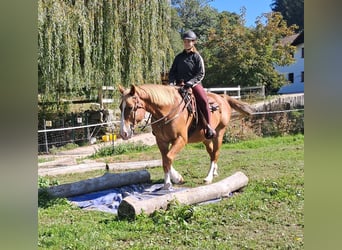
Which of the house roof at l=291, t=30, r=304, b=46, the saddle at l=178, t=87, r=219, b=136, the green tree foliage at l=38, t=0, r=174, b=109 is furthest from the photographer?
the green tree foliage at l=38, t=0, r=174, b=109

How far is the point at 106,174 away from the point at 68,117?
1.34ft

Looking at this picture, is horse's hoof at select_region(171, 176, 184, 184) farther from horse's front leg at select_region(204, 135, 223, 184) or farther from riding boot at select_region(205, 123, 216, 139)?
riding boot at select_region(205, 123, 216, 139)

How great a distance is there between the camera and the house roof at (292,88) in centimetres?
212

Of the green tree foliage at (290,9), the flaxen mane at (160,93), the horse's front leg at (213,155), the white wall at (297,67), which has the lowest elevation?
the horse's front leg at (213,155)

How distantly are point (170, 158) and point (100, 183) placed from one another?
426mm

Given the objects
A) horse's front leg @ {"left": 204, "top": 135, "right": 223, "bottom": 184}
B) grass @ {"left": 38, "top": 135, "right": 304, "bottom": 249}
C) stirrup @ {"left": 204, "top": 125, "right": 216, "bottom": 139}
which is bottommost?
grass @ {"left": 38, "top": 135, "right": 304, "bottom": 249}

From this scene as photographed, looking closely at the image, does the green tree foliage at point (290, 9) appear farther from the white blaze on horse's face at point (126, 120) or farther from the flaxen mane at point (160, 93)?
the white blaze on horse's face at point (126, 120)

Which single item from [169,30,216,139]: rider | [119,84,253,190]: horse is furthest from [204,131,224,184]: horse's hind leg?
[169,30,216,139]: rider

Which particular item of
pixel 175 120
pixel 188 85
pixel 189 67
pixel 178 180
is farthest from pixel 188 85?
pixel 178 180

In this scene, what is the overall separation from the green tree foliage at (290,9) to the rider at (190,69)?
0.48 metres

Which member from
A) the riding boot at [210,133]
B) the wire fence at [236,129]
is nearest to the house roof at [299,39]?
the wire fence at [236,129]

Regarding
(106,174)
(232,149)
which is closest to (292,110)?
(232,149)

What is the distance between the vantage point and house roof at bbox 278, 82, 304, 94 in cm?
212

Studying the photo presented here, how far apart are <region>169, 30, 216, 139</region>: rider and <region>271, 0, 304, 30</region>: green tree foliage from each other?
0.48 metres
